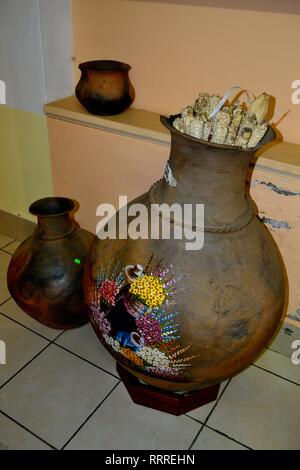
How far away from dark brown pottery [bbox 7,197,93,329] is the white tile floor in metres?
0.18

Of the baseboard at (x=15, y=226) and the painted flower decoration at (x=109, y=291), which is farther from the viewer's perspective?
the baseboard at (x=15, y=226)

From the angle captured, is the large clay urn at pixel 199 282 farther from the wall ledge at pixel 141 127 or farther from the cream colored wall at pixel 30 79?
the cream colored wall at pixel 30 79

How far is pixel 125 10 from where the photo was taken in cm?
160

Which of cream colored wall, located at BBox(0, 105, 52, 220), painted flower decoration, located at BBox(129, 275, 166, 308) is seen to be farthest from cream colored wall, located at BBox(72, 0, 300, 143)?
painted flower decoration, located at BBox(129, 275, 166, 308)

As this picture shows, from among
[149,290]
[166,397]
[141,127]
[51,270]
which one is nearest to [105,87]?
[141,127]

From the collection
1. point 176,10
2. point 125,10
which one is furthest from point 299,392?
point 125,10

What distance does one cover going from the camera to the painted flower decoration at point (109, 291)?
122 centimetres

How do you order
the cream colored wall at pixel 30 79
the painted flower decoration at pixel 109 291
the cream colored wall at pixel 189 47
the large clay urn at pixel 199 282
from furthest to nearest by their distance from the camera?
the cream colored wall at pixel 30 79
the cream colored wall at pixel 189 47
the painted flower decoration at pixel 109 291
the large clay urn at pixel 199 282

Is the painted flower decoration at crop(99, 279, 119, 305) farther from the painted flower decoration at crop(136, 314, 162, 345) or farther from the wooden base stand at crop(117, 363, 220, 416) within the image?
the wooden base stand at crop(117, 363, 220, 416)

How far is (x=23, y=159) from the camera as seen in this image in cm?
207

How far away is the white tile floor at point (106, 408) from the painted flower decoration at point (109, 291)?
483mm

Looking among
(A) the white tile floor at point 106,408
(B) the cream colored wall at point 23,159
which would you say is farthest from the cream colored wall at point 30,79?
(A) the white tile floor at point 106,408

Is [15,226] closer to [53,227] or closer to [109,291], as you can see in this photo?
[53,227]

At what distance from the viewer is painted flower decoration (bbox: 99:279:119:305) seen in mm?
1224
